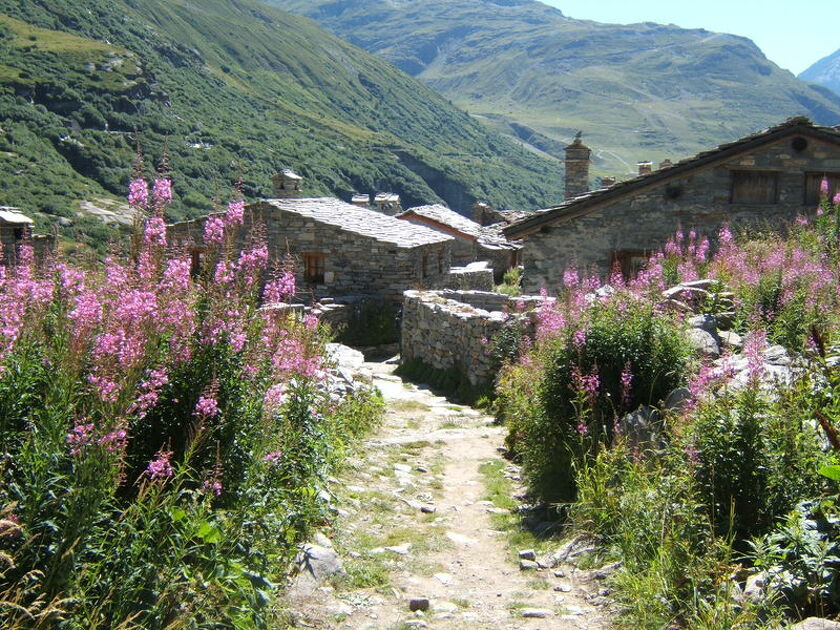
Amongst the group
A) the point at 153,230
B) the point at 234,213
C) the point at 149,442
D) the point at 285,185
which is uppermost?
the point at 285,185

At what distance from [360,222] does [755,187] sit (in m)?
12.6

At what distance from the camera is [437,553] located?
7926 millimetres

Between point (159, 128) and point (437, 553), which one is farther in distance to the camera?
point (159, 128)

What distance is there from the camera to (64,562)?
15.4 ft

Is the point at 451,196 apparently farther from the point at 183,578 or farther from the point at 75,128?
the point at 183,578

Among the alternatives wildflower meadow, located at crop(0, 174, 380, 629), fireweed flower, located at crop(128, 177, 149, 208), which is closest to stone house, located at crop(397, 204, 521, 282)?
wildflower meadow, located at crop(0, 174, 380, 629)

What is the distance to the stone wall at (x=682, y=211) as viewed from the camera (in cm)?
2016

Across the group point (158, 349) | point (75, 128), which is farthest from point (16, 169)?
point (158, 349)

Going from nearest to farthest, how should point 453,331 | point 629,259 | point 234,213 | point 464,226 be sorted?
point 234,213 < point 453,331 < point 629,259 < point 464,226

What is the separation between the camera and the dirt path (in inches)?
254

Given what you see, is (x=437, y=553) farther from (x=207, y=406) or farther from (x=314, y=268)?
(x=314, y=268)

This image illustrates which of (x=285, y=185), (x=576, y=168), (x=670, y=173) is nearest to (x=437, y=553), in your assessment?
(x=670, y=173)

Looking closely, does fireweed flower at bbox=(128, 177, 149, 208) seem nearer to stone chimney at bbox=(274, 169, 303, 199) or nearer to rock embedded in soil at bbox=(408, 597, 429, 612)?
rock embedded in soil at bbox=(408, 597, 429, 612)

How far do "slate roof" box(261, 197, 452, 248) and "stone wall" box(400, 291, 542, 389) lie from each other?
652 cm
